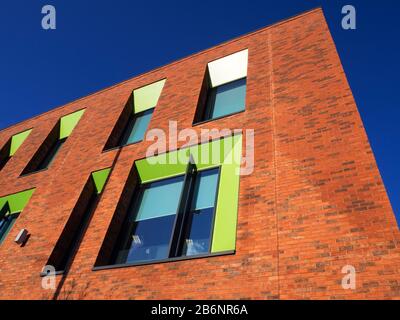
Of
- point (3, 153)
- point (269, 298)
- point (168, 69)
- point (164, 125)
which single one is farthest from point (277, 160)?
point (3, 153)

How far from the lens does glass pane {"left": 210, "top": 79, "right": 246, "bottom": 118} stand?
32.1ft

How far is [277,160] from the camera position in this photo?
630 centimetres

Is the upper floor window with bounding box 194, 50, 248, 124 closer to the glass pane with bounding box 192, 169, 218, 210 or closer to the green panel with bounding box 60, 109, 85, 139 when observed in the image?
the glass pane with bounding box 192, 169, 218, 210

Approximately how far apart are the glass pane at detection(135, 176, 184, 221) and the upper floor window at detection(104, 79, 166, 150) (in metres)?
2.85

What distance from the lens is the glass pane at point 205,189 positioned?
23.7 feet

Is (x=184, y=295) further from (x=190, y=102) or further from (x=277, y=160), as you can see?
(x=190, y=102)

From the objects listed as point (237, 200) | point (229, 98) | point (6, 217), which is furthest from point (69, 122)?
point (237, 200)

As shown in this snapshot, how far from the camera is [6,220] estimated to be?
1038 cm

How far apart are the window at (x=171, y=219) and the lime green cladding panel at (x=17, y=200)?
4.47m

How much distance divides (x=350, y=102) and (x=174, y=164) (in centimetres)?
437

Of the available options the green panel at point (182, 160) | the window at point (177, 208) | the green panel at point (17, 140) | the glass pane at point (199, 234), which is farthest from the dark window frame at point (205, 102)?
the green panel at point (17, 140)

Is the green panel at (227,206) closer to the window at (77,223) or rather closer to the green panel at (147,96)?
the window at (77,223)

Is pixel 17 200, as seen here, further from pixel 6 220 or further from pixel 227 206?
pixel 227 206
